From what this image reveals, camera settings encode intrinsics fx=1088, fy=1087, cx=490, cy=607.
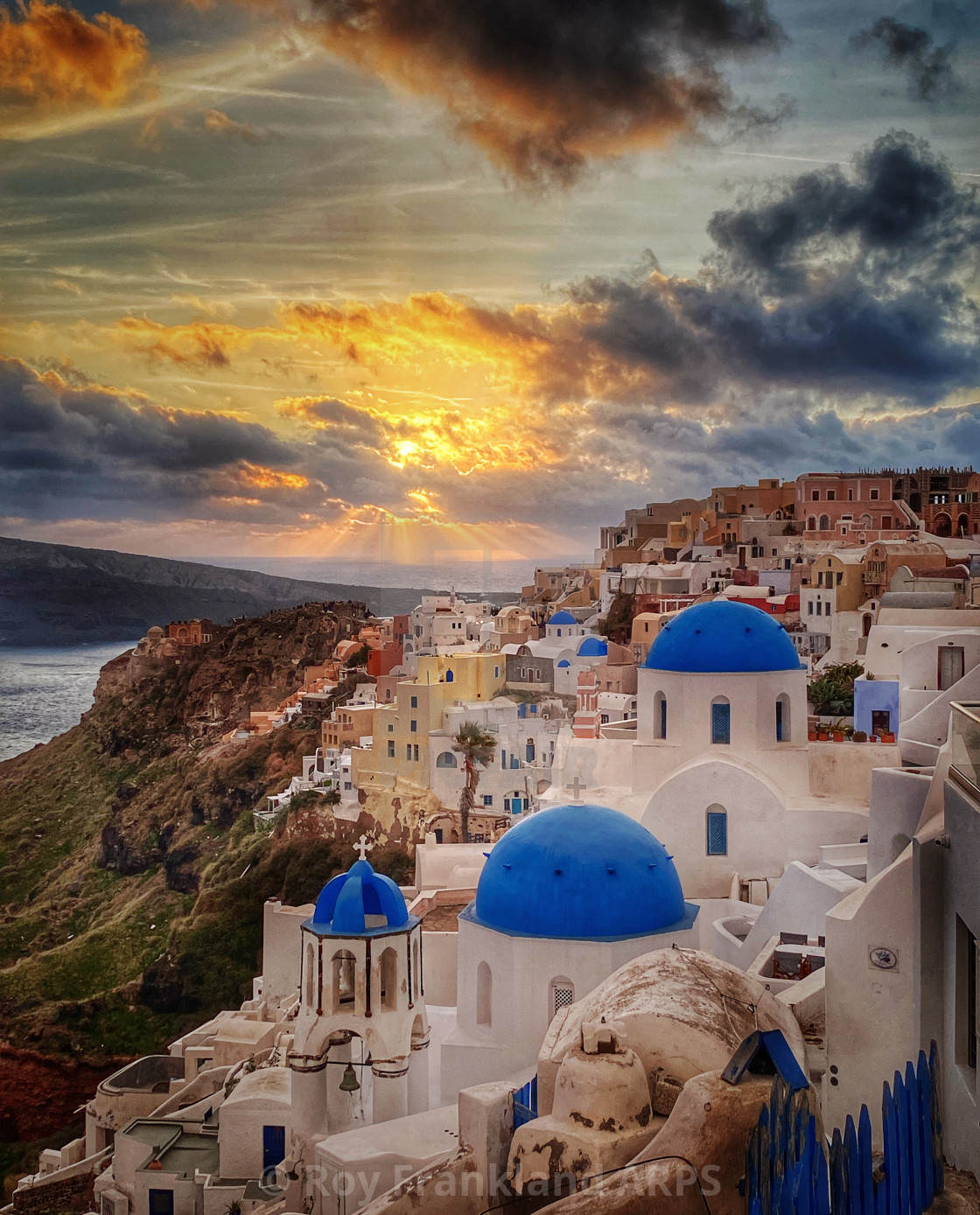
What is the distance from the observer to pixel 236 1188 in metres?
12.4

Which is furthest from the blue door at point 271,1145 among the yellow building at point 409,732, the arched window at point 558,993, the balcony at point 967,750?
the yellow building at point 409,732

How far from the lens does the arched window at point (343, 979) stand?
34.8 ft

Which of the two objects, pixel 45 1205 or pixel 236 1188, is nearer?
pixel 236 1188

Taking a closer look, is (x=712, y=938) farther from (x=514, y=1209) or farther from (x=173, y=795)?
(x=173, y=795)

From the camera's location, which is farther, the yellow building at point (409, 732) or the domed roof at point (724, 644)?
the yellow building at point (409, 732)

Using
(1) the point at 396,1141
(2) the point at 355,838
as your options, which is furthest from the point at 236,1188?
(2) the point at 355,838

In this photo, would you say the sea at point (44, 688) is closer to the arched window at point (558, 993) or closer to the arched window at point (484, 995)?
the arched window at point (484, 995)

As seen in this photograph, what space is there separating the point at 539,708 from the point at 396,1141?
24.3 m

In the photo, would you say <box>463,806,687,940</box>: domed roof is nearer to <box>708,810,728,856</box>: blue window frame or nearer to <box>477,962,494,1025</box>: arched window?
<box>477,962,494,1025</box>: arched window

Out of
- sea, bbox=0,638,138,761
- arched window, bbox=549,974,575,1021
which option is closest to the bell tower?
arched window, bbox=549,974,575,1021

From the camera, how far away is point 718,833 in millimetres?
14336

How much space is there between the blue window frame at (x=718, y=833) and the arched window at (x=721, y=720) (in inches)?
49.1

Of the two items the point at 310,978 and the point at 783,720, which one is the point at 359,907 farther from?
the point at 783,720

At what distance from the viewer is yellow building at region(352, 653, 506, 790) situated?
31891 millimetres
